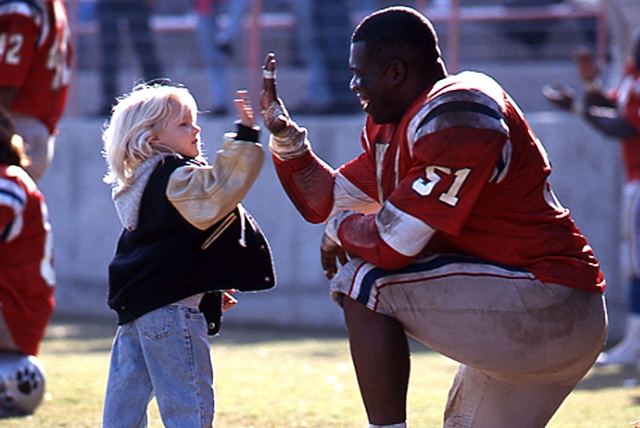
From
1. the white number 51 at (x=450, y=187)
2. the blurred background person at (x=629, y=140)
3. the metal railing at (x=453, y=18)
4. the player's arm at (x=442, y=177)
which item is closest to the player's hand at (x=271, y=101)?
the player's arm at (x=442, y=177)

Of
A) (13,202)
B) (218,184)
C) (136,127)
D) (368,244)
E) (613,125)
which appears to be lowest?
(613,125)

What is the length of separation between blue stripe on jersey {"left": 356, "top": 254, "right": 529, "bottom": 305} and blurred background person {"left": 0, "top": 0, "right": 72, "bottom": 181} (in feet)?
11.4

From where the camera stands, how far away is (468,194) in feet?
12.0

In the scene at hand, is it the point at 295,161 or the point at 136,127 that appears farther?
the point at 295,161

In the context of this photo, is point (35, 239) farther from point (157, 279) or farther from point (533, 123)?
point (533, 123)

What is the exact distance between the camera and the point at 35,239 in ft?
19.3

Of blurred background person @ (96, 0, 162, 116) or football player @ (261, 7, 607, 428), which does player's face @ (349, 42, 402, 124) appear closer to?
football player @ (261, 7, 607, 428)

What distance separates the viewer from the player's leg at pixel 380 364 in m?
3.77

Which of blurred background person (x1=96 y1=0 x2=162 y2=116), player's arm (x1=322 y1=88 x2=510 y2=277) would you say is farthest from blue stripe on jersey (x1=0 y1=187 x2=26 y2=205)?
blurred background person (x1=96 y1=0 x2=162 y2=116)

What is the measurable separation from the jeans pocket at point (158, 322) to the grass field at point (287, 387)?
1501mm

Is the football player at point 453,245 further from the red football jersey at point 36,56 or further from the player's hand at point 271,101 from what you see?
the red football jersey at point 36,56

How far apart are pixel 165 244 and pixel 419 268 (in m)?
0.83

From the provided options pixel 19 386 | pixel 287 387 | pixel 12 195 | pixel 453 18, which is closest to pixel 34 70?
pixel 12 195

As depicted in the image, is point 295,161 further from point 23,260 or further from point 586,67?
point 586,67
